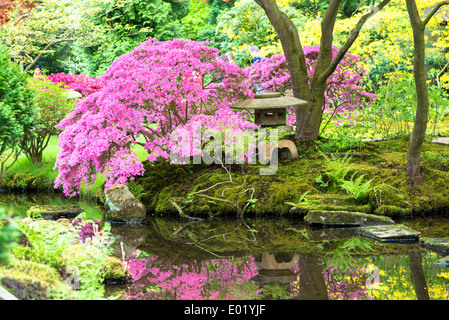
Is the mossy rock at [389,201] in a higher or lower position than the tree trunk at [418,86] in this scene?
lower

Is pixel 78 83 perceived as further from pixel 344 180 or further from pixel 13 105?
pixel 13 105

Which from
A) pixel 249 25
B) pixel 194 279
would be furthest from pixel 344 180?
pixel 249 25

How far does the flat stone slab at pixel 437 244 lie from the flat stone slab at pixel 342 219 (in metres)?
1.25

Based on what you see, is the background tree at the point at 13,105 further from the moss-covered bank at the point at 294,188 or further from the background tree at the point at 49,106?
the background tree at the point at 49,106

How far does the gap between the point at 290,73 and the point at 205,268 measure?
20.8 ft

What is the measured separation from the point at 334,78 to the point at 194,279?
7.58m

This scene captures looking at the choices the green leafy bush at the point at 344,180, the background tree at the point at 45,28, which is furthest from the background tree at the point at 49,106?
the green leafy bush at the point at 344,180

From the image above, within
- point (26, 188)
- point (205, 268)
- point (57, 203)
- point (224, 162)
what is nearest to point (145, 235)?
point (205, 268)

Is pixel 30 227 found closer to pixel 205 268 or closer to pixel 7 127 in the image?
pixel 7 127

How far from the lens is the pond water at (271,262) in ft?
17.0

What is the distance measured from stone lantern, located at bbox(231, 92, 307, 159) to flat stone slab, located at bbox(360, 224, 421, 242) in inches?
129

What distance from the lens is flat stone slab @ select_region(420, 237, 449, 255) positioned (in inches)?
258

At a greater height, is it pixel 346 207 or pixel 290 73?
pixel 290 73
